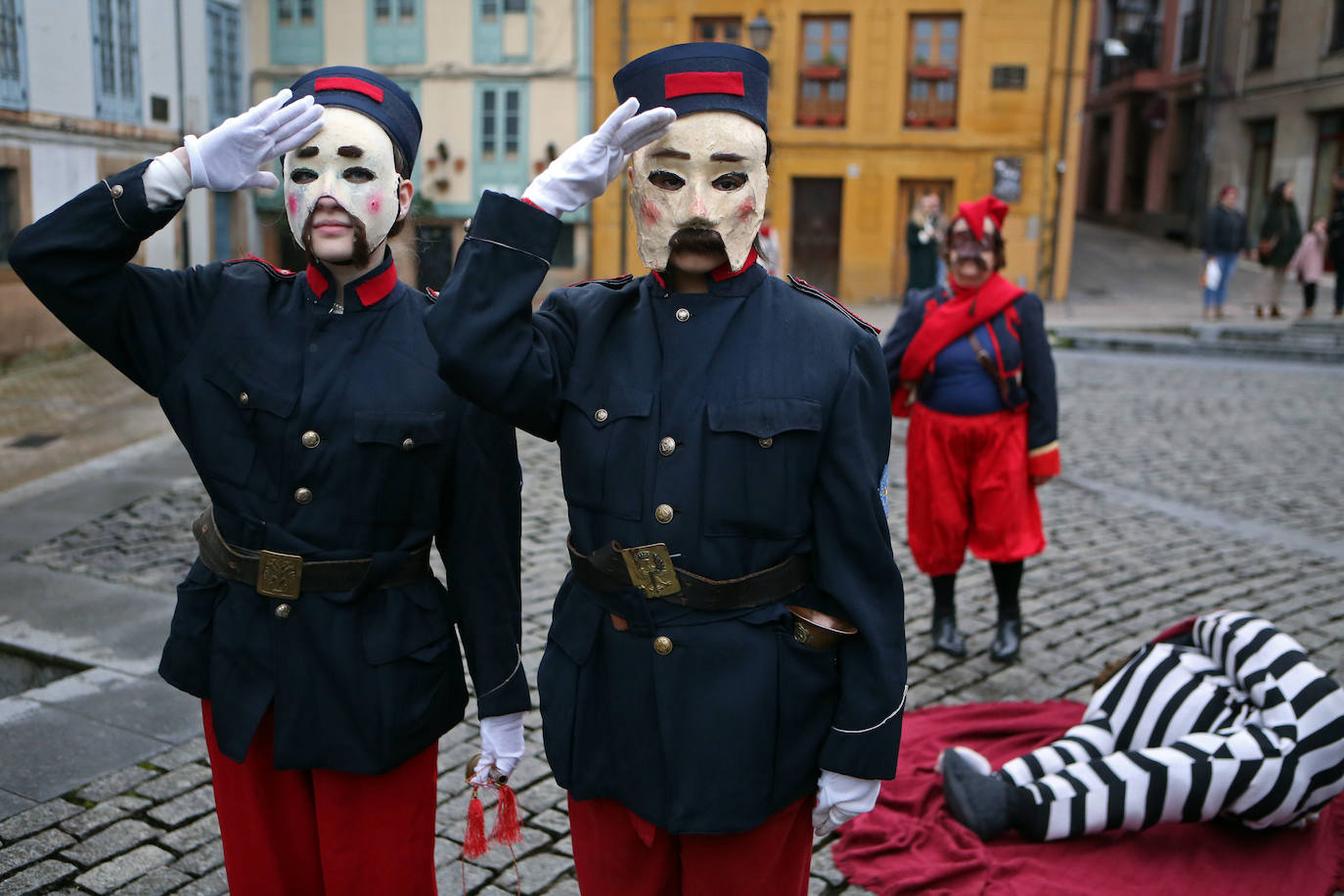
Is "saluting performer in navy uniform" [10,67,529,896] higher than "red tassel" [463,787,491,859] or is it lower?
higher

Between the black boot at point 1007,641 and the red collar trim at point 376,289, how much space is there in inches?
138

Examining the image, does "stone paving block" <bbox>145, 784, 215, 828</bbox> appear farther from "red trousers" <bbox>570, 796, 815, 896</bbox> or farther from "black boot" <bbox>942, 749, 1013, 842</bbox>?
"black boot" <bbox>942, 749, 1013, 842</bbox>

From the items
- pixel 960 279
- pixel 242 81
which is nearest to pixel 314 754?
pixel 960 279

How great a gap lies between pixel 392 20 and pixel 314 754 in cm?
1996

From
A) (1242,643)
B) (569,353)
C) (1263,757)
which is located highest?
(569,353)

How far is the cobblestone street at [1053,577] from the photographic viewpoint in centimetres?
352

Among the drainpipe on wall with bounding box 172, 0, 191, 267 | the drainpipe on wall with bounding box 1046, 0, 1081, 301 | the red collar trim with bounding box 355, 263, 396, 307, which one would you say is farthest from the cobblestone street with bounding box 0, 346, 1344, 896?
the drainpipe on wall with bounding box 1046, 0, 1081, 301

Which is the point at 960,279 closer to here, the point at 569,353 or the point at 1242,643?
the point at 1242,643

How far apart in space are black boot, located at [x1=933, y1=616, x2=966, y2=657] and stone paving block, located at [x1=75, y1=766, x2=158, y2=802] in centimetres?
316

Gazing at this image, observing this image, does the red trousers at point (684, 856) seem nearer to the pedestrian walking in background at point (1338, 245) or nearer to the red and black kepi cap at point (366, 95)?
the red and black kepi cap at point (366, 95)

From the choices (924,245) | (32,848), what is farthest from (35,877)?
(924,245)

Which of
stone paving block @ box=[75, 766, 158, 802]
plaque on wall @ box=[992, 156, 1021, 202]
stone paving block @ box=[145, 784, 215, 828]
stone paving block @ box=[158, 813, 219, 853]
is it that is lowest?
stone paving block @ box=[158, 813, 219, 853]

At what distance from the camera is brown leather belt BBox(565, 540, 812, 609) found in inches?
87.7

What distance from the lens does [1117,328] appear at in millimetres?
17266
